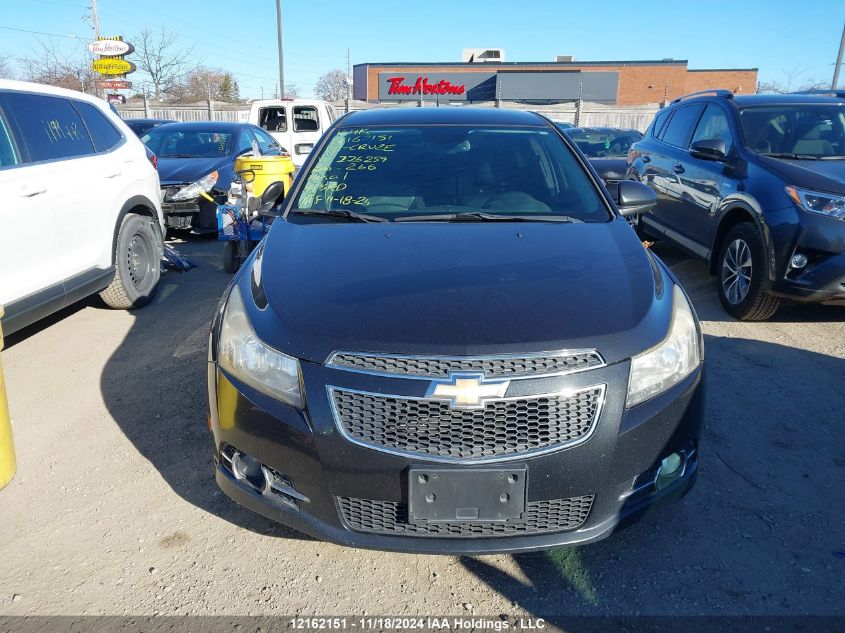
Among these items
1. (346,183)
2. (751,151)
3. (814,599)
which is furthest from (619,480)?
(751,151)

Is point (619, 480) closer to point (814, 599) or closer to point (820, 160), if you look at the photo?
point (814, 599)

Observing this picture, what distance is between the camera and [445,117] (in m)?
4.04

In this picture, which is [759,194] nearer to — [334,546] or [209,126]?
[334,546]

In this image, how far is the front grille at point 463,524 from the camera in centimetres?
219

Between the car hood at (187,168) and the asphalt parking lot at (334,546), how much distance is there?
4924mm

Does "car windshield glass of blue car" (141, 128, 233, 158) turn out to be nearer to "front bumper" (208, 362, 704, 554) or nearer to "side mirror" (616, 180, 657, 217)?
"side mirror" (616, 180, 657, 217)

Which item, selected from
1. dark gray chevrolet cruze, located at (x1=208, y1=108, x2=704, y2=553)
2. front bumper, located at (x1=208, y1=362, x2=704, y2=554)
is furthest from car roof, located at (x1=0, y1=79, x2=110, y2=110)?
front bumper, located at (x1=208, y1=362, x2=704, y2=554)

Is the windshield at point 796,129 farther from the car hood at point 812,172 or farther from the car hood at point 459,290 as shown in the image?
the car hood at point 459,290

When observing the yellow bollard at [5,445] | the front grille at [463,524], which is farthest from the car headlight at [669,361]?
the yellow bollard at [5,445]

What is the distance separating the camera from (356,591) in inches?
94.4

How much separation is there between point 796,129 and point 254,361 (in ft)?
17.2

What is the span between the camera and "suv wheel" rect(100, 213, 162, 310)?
5.43m

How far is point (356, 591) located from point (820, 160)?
4886 mm

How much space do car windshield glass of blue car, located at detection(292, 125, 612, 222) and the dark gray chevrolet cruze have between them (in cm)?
64
